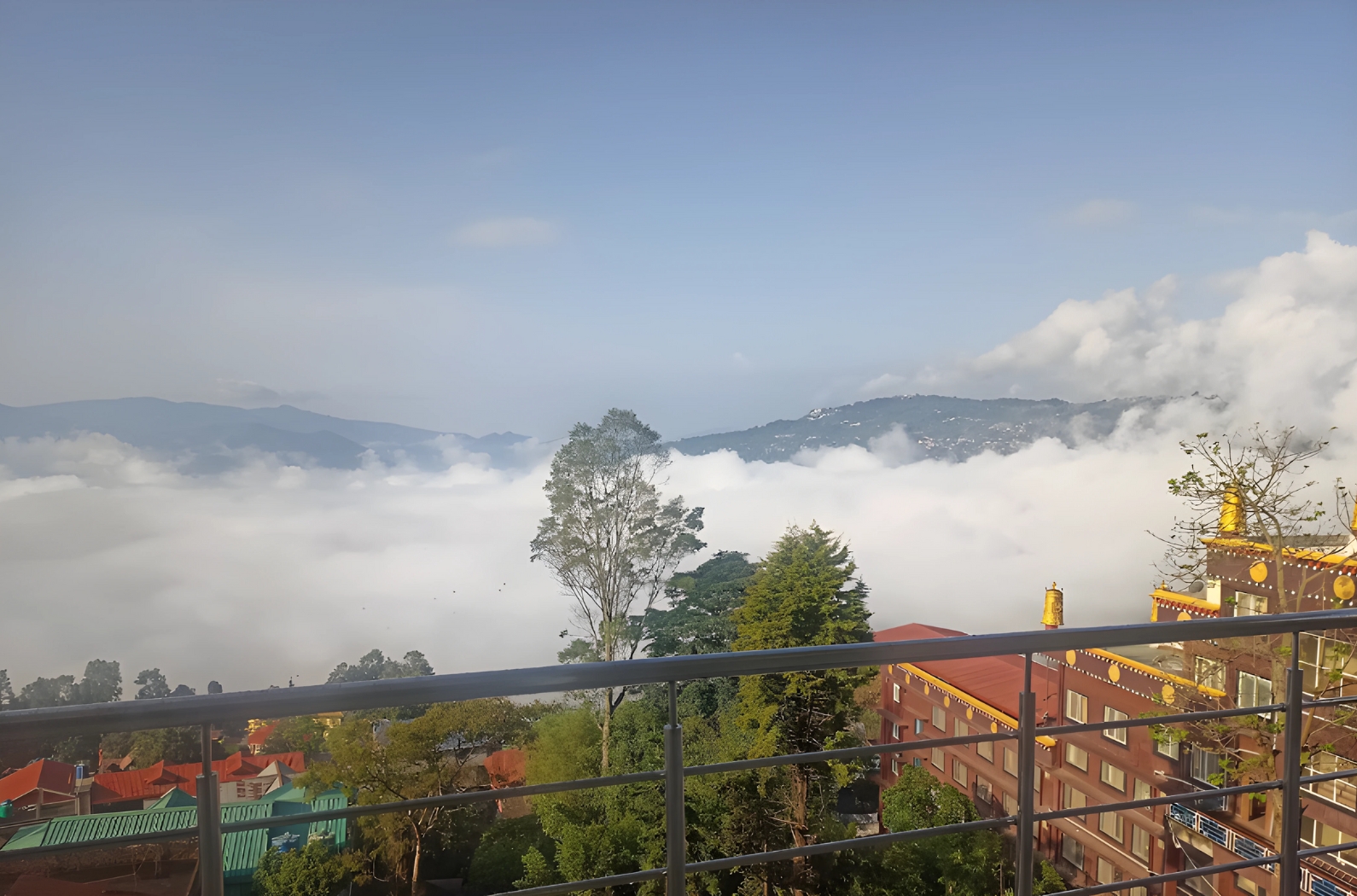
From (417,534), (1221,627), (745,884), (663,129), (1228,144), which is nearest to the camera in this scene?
(1221,627)

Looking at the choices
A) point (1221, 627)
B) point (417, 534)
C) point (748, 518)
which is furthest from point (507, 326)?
point (1221, 627)

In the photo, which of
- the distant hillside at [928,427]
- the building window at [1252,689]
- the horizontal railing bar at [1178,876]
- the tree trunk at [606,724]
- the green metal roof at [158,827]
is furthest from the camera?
the distant hillside at [928,427]

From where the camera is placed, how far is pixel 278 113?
16438 mm

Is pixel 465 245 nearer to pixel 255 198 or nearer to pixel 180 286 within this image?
pixel 255 198

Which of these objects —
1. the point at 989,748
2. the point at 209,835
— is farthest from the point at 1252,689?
the point at 209,835

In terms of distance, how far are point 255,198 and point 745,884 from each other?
649 inches

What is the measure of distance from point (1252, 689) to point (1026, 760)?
6539 mm

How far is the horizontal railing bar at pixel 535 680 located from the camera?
79cm

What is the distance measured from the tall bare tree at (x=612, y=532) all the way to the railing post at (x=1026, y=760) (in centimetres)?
1236

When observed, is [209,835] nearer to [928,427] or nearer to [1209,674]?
[1209,674]

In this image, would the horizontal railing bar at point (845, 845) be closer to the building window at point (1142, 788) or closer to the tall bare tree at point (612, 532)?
the building window at point (1142, 788)

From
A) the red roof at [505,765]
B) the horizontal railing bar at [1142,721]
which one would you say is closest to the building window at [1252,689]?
the red roof at [505,765]

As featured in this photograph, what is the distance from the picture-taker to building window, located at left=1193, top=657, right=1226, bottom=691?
6.62 meters

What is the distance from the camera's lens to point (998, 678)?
2488mm
